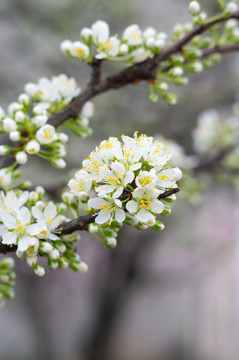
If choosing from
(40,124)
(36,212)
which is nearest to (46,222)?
(36,212)

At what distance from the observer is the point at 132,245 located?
4.03 metres

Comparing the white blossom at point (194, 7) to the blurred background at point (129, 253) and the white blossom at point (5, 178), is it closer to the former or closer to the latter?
the white blossom at point (5, 178)

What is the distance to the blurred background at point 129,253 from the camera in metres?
3.11

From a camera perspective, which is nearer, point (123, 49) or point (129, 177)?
point (129, 177)

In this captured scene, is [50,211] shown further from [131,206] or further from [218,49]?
[218,49]

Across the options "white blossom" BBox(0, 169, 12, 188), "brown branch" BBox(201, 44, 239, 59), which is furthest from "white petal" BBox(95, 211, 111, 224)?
"brown branch" BBox(201, 44, 239, 59)

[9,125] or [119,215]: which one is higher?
[9,125]

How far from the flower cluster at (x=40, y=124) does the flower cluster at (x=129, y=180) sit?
0.69ft

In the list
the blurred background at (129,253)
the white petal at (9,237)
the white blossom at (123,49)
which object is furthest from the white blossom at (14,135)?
the blurred background at (129,253)

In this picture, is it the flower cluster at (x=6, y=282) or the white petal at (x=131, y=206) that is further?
the flower cluster at (x=6, y=282)

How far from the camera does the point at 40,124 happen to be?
2.96ft

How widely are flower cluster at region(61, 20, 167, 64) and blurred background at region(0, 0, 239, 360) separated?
1.78 meters

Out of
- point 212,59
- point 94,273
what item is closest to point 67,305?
point 94,273

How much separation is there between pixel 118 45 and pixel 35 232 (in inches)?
21.4
